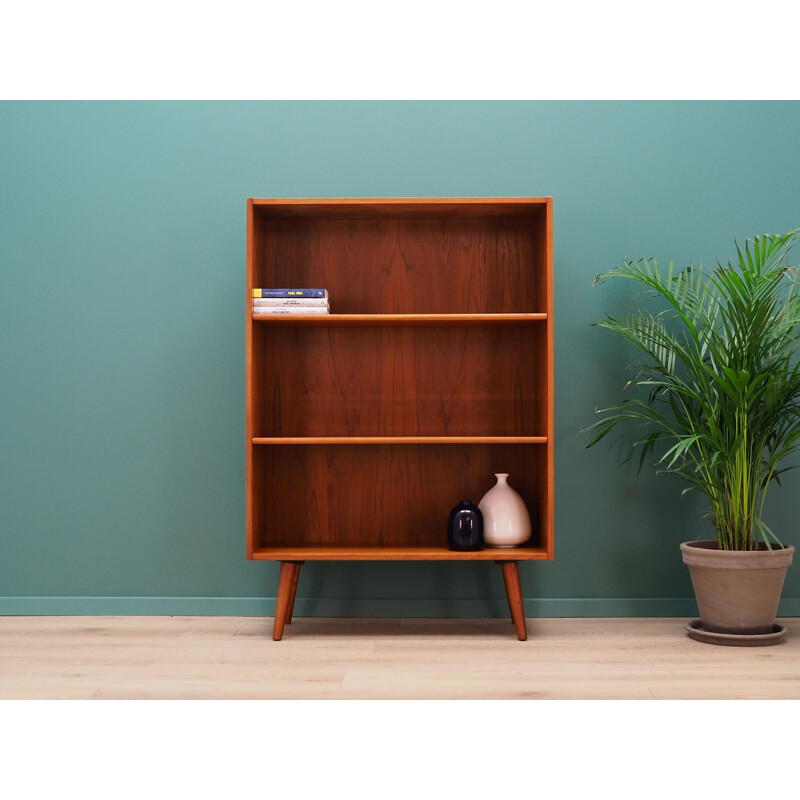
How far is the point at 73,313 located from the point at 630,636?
205 cm

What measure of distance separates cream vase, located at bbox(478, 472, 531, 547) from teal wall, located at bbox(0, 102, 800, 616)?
0.78 feet

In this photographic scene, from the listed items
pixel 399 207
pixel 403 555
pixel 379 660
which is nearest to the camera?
pixel 379 660

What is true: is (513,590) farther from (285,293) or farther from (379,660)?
(285,293)

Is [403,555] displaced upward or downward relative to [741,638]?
upward

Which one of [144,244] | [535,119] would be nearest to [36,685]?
[144,244]

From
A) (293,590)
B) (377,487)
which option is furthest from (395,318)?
(293,590)

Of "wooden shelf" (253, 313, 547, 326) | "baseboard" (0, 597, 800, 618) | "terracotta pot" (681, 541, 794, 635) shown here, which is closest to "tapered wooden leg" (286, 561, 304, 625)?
"baseboard" (0, 597, 800, 618)

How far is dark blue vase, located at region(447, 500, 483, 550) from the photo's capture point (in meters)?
2.47

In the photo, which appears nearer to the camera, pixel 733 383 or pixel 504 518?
pixel 733 383

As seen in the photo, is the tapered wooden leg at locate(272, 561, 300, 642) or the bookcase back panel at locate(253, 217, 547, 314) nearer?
the tapered wooden leg at locate(272, 561, 300, 642)

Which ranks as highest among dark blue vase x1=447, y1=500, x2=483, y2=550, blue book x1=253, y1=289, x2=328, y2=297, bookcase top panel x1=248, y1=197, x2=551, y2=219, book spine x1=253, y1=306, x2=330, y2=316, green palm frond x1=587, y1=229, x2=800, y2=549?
bookcase top panel x1=248, y1=197, x2=551, y2=219

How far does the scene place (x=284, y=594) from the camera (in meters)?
2.46

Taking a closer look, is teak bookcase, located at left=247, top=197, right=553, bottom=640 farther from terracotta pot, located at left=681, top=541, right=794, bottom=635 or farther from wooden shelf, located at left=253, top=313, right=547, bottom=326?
terracotta pot, located at left=681, top=541, right=794, bottom=635

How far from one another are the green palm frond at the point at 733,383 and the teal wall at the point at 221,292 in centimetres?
18
